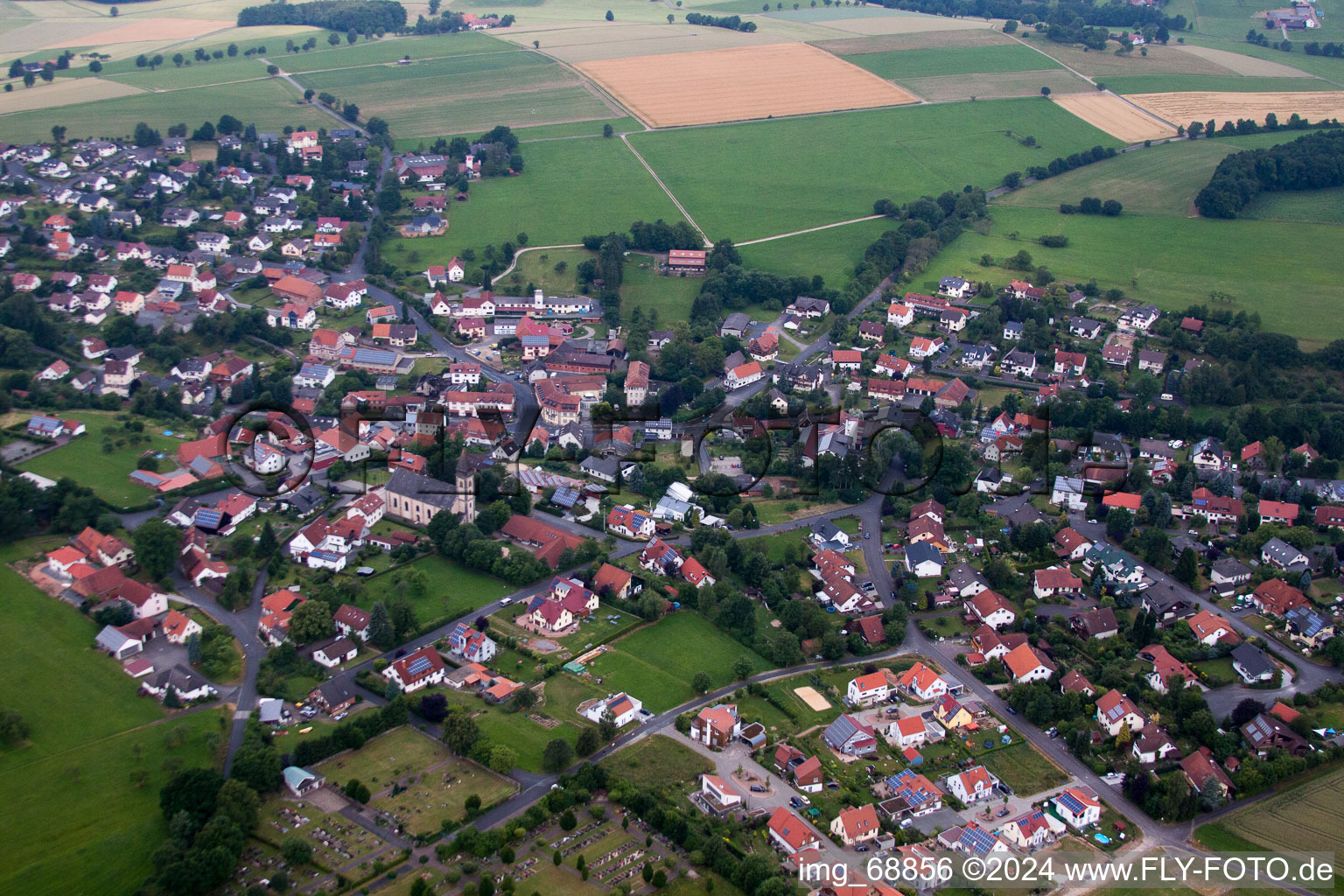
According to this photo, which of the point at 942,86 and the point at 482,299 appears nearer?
the point at 482,299

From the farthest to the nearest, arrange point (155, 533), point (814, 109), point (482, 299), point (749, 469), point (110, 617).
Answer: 1. point (814, 109)
2. point (482, 299)
3. point (749, 469)
4. point (155, 533)
5. point (110, 617)

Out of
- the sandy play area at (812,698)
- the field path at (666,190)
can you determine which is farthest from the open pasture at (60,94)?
the sandy play area at (812,698)

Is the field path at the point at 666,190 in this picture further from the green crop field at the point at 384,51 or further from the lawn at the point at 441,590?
the lawn at the point at 441,590

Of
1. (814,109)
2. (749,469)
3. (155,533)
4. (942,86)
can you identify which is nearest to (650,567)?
(749,469)

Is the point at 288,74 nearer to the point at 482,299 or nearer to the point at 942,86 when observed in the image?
the point at 482,299

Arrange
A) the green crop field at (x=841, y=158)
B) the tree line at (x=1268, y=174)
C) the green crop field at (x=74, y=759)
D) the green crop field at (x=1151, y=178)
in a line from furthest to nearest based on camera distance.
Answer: the green crop field at (x=1151, y=178), the green crop field at (x=841, y=158), the tree line at (x=1268, y=174), the green crop field at (x=74, y=759)

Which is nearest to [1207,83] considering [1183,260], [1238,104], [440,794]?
[1238,104]

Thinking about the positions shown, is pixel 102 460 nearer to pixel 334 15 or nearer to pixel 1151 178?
pixel 1151 178
